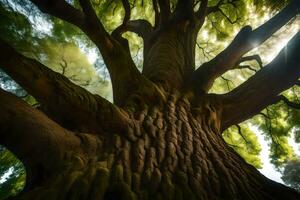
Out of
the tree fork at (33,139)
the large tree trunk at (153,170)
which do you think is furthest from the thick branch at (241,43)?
Result: the tree fork at (33,139)

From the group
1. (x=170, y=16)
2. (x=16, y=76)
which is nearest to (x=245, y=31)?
(x=170, y=16)

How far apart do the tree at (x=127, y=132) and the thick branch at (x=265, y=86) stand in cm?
1

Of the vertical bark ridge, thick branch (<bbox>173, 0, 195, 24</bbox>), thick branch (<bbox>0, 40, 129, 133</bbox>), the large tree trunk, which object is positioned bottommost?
the large tree trunk

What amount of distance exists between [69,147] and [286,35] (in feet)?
18.7

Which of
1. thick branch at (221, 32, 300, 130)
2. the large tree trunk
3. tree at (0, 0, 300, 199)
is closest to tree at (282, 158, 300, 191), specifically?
thick branch at (221, 32, 300, 130)

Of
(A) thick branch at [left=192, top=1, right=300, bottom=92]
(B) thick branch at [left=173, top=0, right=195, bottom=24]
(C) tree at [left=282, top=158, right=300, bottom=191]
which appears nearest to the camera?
(A) thick branch at [left=192, top=1, right=300, bottom=92]

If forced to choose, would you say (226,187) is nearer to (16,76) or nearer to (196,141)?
→ (196,141)

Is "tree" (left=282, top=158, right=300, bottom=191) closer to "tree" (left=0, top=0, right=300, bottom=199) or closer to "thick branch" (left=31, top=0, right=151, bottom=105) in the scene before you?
"tree" (left=0, top=0, right=300, bottom=199)

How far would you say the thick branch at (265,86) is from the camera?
2652 millimetres

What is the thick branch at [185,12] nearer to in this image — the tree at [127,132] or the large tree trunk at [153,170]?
the tree at [127,132]

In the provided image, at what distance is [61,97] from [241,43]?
8.91ft

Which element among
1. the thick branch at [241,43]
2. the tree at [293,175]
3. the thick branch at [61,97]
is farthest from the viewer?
the tree at [293,175]

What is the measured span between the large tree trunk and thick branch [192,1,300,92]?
1.15m

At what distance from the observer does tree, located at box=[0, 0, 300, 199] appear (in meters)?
1.50
